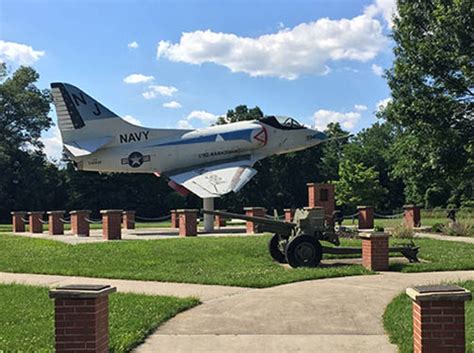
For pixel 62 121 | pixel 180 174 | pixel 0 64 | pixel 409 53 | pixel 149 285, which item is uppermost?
pixel 0 64

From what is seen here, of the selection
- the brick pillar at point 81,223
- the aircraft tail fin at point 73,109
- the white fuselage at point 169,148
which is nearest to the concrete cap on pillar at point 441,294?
the brick pillar at point 81,223

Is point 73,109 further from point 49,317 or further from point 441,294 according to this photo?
point 441,294

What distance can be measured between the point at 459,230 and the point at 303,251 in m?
11.0

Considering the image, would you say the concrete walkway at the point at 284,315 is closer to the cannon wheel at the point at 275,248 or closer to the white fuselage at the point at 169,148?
the cannon wheel at the point at 275,248

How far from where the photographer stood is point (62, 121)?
76.4 ft

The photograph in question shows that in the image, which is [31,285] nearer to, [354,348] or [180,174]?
[354,348]

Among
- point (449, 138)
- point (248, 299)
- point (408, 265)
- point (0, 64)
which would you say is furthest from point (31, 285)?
point (0, 64)

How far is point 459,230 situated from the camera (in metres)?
21.1

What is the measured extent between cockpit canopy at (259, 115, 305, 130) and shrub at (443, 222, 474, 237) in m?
7.32

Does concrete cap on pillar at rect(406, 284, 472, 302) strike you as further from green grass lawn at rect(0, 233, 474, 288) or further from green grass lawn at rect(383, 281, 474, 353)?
green grass lawn at rect(0, 233, 474, 288)

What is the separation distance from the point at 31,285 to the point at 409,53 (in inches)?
674

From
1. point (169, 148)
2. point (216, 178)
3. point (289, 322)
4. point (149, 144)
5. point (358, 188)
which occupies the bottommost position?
point (289, 322)

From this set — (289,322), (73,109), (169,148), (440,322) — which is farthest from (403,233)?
(440,322)

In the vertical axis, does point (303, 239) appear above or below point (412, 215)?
above
